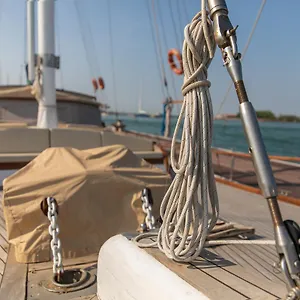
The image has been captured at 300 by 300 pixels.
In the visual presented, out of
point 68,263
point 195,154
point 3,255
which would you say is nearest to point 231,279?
point 195,154

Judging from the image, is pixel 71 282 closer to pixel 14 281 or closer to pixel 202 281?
pixel 14 281

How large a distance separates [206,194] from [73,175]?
1909 mm

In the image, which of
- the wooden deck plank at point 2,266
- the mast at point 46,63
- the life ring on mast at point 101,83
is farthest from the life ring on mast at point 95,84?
the wooden deck plank at point 2,266

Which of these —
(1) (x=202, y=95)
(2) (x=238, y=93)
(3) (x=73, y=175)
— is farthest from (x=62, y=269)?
(2) (x=238, y=93)

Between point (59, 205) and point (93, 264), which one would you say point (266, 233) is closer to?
point (93, 264)

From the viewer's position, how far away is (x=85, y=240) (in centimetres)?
363

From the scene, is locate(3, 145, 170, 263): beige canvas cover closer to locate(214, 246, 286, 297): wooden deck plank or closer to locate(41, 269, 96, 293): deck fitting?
locate(41, 269, 96, 293): deck fitting

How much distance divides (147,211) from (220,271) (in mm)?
1726

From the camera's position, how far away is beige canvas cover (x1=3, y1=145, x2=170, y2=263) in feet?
11.4

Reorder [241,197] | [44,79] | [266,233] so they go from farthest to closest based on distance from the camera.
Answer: [44,79]
[241,197]
[266,233]

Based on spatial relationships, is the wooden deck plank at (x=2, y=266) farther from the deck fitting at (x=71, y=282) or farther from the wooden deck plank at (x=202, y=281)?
the wooden deck plank at (x=202, y=281)

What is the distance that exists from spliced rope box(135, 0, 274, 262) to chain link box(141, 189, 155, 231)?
48.9 inches

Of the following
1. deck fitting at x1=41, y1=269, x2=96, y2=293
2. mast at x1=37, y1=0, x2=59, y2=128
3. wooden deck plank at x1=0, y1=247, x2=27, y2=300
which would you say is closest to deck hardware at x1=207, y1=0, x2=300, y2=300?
deck fitting at x1=41, y1=269, x2=96, y2=293

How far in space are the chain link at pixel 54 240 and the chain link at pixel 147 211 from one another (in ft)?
2.57
